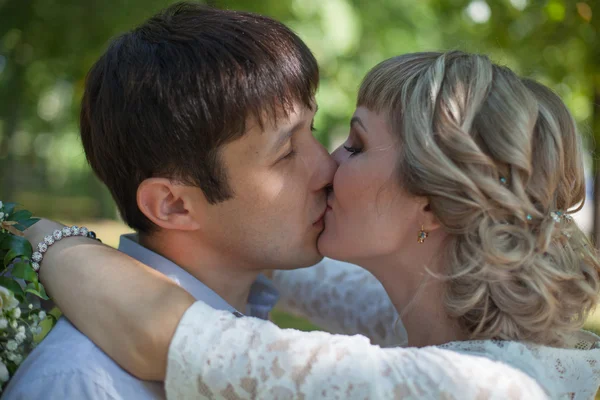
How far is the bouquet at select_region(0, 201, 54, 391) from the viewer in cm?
237

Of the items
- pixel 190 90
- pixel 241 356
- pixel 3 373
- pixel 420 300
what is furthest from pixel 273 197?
pixel 3 373

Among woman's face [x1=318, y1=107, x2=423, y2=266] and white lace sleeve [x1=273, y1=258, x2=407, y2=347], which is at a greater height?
woman's face [x1=318, y1=107, x2=423, y2=266]

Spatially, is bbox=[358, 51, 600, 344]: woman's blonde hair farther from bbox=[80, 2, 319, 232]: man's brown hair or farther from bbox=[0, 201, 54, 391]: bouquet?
bbox=[0, 201, 54, 391]: bouquet

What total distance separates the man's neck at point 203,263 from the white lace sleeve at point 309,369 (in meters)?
0.61

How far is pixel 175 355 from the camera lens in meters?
2.16

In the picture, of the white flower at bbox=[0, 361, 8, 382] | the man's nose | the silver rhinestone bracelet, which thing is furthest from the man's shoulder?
the man's nose

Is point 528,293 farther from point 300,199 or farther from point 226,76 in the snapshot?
point 226,76

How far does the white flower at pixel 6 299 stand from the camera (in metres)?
2.32

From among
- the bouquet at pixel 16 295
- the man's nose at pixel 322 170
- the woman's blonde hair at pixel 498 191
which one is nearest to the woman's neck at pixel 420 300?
the woman's blonde hair at pixel 498 191

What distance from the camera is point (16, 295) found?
95.6 inches

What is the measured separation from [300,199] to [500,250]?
2.60 feet

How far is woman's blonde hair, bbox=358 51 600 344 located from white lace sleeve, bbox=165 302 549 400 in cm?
33

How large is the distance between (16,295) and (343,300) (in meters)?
1.60

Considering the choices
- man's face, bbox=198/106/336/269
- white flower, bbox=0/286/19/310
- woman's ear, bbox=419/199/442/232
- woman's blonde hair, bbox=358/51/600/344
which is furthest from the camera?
man's face, bbox=198/106/336/269
